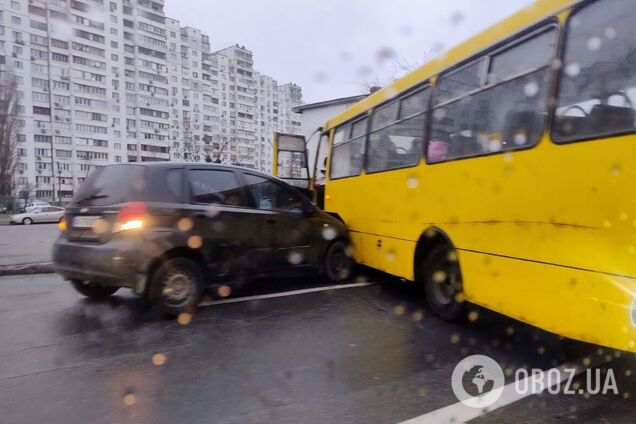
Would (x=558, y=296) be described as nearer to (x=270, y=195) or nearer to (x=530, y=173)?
(x=530, y=173)

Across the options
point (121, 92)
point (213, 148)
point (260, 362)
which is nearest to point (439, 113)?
point (260, 362)

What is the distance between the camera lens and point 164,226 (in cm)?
469

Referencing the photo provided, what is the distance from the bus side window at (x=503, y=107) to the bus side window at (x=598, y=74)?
0.18m

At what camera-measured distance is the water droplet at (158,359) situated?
140 inches

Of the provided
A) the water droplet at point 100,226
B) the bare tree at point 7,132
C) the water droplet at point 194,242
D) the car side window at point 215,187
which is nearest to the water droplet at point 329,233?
the car side window at point 215,187

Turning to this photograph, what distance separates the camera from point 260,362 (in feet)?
11.8

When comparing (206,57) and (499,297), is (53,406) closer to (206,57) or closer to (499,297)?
(499,297)

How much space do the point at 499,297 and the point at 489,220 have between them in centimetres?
69

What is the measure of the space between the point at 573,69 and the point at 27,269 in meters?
8.86

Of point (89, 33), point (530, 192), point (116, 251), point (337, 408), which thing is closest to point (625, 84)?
point (530, 192)

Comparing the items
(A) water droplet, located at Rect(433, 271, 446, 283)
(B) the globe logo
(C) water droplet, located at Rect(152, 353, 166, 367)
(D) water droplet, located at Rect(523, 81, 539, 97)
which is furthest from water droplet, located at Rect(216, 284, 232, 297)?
(D) water droplet, located at Rect(523, 81, 539, 97)

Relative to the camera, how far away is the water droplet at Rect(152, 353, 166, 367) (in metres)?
3.55

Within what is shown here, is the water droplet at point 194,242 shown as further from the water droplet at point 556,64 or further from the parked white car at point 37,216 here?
the parked white car at point 37,216

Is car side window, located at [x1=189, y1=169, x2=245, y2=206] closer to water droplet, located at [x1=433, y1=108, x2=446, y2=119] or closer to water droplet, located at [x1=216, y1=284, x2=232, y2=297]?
water droplet, located at [x1=216, y1=284, x2=232, y2=297]
